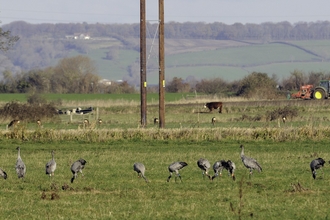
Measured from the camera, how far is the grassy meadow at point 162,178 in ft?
Result: 54.1

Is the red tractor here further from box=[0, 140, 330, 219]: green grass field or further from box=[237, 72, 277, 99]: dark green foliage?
box=[0, 140, 330, 219]: green grass field

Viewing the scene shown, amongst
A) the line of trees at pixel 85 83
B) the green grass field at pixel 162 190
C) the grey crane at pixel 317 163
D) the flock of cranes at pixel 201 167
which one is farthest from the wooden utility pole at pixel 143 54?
the line of trees at pixel 85 83

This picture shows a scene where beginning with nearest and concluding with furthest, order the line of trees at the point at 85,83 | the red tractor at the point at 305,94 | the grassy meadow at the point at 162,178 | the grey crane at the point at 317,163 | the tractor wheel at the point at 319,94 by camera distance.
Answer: the grassy meadow at the point at 162,178 → the grey crane at the point at 317,163 → the tractor wheel at the point at 319,94 → the red tractor at the point at 305,94 → the line of trees at the point at 85,83

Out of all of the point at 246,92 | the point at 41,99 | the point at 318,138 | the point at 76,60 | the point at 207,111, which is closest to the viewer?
the point at 318,138

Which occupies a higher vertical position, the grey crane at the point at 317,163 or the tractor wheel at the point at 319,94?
the grey crane at the point at 317,163

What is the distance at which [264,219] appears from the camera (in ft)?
50.4

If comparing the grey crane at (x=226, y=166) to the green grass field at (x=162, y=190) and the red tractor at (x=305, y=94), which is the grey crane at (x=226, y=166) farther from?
the red tractor at (x=305, y=94)

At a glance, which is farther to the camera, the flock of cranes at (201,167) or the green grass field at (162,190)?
the flock of cranes at (201,167)

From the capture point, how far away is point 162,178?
2217cm

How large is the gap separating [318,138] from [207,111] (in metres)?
29.1

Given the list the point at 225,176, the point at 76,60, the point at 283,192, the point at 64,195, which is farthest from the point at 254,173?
the point at 76,60

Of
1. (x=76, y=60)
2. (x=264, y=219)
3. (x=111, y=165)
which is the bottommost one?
(x=76, y=60)

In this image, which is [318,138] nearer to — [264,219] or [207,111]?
[264,219]

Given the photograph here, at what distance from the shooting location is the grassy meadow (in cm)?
1650
